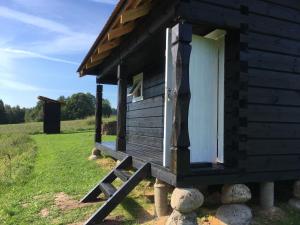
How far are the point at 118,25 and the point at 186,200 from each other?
3375 mm

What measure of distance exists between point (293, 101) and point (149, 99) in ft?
13.5

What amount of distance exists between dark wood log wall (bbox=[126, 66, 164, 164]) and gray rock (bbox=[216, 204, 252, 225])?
2805 millimetres

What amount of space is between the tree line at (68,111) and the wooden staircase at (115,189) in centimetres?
5522

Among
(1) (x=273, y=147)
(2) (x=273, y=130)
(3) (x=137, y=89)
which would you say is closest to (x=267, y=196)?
(1) (x=273, y=147)

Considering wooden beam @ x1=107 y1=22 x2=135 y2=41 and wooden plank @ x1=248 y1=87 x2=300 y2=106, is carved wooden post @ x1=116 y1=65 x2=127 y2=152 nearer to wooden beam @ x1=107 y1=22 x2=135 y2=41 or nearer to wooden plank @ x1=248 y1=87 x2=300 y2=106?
wooden beam @ x1=107 y1=22 x2=135 y2=41

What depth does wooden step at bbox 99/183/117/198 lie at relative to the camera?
5.29 m

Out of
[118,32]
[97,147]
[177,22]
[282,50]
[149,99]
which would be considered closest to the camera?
[177,22]

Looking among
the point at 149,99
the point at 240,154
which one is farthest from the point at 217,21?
the point at 149,99

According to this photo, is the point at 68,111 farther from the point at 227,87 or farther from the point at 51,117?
the point at 227,87

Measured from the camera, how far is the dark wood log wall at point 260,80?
4.88 meters

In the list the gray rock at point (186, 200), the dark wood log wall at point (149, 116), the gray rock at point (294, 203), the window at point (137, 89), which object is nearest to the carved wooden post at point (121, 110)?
the dark wood log wall at point (149, 116)

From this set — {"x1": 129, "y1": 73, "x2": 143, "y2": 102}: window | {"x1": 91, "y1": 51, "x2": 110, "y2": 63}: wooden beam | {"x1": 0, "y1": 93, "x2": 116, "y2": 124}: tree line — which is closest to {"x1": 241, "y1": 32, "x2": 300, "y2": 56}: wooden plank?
{"x1": 91, "y1": 51, "x2": 110, "y2": 63}: wooden beam

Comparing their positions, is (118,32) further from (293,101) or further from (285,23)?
(293,101)

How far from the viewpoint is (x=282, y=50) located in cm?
546
